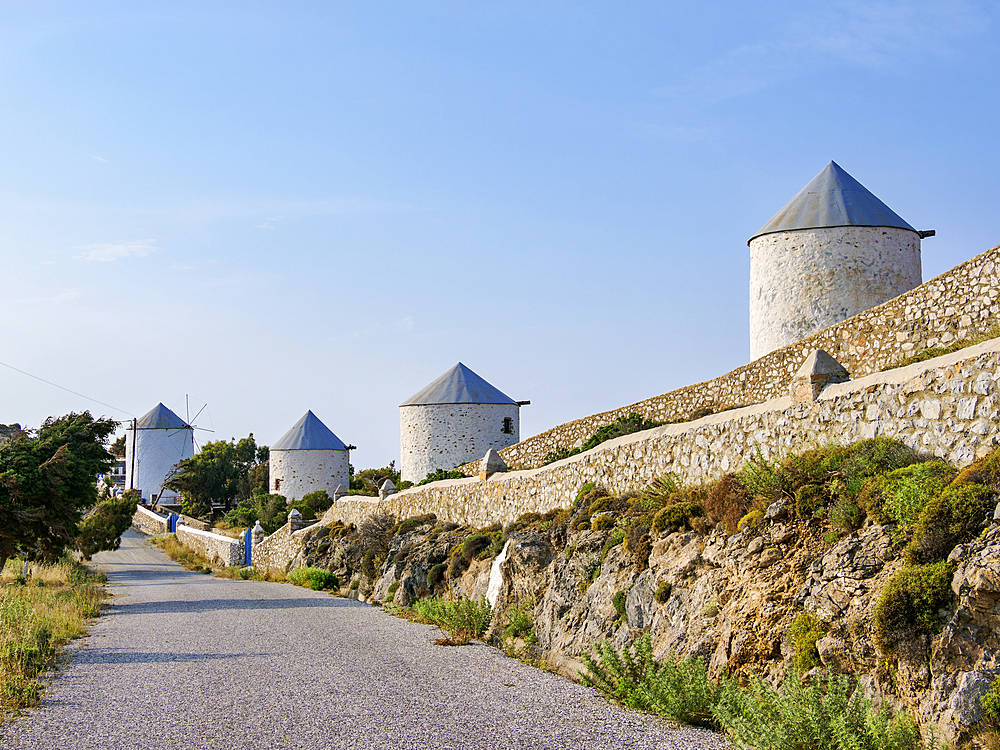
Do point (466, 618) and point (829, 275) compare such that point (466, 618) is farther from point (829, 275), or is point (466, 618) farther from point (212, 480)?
point (212, 480)

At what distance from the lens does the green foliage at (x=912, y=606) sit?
622 cm

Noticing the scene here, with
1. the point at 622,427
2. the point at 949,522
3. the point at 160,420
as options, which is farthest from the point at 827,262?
the point at 160,420

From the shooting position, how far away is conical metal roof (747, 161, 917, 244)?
20.7 m

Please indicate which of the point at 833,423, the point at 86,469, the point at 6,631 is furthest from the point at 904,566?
the point at 86,469

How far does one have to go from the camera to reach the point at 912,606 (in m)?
6.31

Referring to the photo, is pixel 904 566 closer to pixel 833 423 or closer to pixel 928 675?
pixel 928 675

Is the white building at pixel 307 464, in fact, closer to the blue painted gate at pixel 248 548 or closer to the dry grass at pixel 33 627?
the blue painted gate at pixel 248 548

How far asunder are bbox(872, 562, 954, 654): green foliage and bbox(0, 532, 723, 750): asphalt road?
1.60 m

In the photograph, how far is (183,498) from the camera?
6681 centimetres

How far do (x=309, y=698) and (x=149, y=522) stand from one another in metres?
60.5

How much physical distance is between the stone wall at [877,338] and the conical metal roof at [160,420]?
62.9m

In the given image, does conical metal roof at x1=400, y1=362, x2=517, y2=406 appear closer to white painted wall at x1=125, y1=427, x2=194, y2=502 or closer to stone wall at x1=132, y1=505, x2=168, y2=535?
stone wall at x1=132, y1=505, x2=168, y2=535

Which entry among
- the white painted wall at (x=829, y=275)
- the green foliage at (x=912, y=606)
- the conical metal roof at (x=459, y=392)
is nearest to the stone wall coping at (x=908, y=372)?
the green foliage at (x=912, y=606)

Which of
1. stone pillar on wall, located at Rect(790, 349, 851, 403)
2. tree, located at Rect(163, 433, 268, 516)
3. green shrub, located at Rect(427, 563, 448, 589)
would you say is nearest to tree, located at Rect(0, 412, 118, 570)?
green shrub, located at Rect(427, 563, 448, 589)
